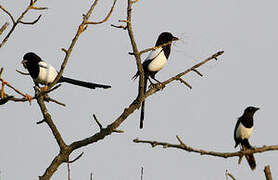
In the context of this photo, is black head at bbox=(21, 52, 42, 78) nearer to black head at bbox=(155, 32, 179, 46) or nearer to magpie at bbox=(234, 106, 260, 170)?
black head at bbox=(155, 32, 179, 46)

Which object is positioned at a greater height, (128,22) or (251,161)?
(128,22)

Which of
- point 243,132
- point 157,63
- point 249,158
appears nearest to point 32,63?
point 157,63

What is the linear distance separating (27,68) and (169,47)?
1.96 meters

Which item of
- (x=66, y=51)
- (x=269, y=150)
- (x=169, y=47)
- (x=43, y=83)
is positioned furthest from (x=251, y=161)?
(x=66, y=51)

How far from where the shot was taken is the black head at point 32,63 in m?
6.95

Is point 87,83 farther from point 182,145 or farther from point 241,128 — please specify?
point 182,145

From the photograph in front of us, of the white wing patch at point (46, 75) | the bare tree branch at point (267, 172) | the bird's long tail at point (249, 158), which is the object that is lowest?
the bare tree branch at point (267, 172)

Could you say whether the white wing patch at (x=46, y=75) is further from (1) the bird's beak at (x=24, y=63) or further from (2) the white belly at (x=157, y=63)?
(2) the white belly at (x=157, y=63)

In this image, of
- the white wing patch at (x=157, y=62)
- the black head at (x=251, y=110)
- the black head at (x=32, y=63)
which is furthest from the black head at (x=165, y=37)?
the black head at (x=32, y=63)

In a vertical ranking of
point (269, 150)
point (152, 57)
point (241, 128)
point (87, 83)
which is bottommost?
point (269, 150)

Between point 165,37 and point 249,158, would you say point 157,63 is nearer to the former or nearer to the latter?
point 165,37

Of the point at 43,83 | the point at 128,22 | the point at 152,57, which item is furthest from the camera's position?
the point at 152,57

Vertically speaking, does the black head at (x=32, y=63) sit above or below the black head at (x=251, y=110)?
above

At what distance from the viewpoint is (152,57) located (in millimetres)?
7441
